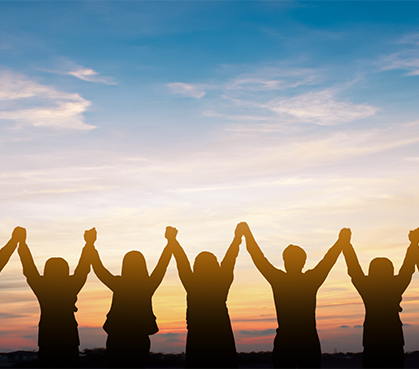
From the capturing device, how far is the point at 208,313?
33.5ft

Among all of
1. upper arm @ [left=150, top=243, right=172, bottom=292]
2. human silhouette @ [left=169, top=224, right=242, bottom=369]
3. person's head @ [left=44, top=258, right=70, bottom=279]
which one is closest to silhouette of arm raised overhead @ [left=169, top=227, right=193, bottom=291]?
human silhouette @ [left=169, top=224, right=242, bottom=369]

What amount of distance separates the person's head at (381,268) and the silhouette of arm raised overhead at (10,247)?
8379 millimetres

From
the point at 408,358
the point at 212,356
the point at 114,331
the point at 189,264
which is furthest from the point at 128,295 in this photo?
the point at 408,358

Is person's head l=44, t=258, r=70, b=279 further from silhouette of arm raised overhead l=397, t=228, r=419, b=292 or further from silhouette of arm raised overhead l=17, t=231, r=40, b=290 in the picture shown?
silhouette of arm raised overhead l=397, t=228, r=419, b=292

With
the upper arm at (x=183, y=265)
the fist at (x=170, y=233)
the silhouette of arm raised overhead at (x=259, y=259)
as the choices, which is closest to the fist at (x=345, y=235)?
the silhouette of arm raised overhead at (x=259, y=259)

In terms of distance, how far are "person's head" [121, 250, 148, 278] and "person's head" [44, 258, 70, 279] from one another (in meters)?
1.40

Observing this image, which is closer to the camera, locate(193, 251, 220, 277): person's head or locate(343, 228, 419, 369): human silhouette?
locate(193, 251, 220, 277): person's head

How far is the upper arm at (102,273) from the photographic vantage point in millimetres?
10750

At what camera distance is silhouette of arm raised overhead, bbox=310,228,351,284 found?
10844 millimetres

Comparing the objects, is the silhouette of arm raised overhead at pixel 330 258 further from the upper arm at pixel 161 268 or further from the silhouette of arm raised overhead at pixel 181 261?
the upper arm at pixel 161 268

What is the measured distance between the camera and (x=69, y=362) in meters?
10.7

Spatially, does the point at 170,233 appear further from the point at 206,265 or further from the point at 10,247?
the point at 10,247

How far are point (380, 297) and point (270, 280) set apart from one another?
8.99 feet

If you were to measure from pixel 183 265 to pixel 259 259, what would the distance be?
1742 mm
